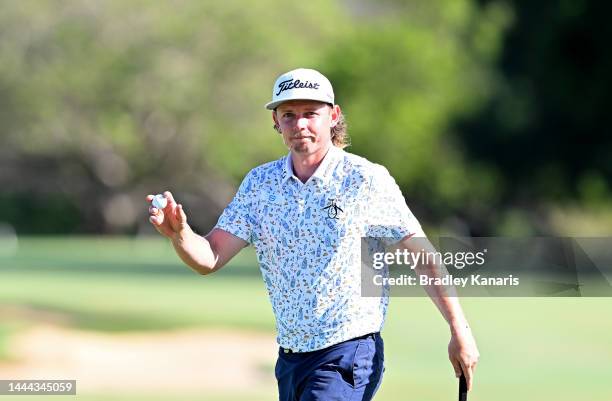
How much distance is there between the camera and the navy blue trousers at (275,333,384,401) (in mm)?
5793

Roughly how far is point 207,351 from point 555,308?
1055 cm

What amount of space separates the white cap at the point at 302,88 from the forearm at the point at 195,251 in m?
0.68

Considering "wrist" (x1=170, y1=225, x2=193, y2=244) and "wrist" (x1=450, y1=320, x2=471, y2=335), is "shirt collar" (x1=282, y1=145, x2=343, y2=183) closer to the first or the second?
"wrist" (x1=170, y1=225, x2=193, y2=244)

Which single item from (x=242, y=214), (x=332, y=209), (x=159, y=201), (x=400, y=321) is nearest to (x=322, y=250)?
(x=332, y=209)

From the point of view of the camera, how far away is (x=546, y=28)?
3550 centimetres

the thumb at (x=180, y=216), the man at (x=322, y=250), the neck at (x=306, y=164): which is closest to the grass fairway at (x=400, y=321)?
the man at (x=322, y=250)

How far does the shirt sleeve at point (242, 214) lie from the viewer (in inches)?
236

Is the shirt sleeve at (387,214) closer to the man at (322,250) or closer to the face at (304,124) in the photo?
the man at (322,250)

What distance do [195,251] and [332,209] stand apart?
2.10 ft

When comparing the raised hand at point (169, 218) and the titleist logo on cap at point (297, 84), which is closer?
the raised hand at point (169, 218)

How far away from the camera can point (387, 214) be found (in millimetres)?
5812

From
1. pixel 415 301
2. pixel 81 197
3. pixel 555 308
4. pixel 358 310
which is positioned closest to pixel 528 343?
pixel 555 308

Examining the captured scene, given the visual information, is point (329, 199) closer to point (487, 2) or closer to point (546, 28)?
point (546, 28)

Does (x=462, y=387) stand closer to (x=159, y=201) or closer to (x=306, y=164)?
(x=306, y=164)
